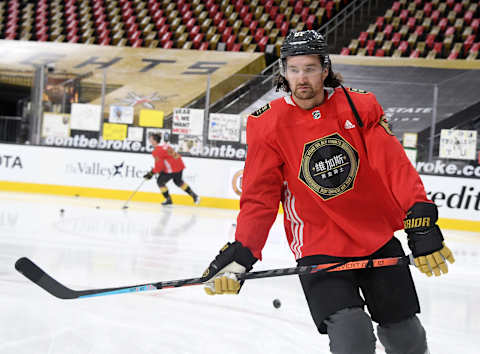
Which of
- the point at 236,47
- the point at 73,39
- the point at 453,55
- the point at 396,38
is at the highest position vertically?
the point at 396,38

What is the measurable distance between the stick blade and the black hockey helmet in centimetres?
106

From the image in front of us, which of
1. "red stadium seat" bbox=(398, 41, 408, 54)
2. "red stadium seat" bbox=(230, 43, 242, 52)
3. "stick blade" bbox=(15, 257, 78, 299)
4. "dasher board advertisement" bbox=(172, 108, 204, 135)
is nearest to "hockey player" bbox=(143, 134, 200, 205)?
"dasher board advertisement" bbox=(172, 108, 204, 135)

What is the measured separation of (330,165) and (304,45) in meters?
0.37

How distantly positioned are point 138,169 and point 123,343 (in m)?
7.61

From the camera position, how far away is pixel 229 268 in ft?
5.90

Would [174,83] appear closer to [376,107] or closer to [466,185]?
[466,185]

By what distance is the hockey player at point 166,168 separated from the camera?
9273mm

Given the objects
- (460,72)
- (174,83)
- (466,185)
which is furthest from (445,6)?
(174,83)

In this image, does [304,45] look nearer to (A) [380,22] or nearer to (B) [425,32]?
(B) [425,32]

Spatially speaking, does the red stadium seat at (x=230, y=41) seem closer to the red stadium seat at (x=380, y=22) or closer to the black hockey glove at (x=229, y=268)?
the red stadium seat at (x=380, y=22)

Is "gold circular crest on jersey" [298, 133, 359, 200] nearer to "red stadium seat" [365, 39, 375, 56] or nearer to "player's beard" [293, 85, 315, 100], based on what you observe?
"player's beard" [293, 85, 315, 100]

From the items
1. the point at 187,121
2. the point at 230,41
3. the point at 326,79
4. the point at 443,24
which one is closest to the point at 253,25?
the point at 230,41

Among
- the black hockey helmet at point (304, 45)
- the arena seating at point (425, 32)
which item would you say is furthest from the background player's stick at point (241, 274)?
the arena seating at point (425, 32)

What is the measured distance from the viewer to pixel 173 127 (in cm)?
982
